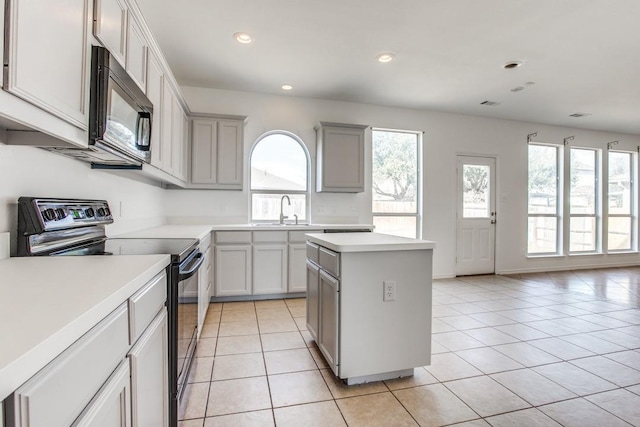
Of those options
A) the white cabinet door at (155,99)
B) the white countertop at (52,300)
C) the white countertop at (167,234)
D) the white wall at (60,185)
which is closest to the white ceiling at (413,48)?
the white cabinet door at (155,99)

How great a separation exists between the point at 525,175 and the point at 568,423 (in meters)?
5.09

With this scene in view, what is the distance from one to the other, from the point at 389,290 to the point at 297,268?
2.08 m

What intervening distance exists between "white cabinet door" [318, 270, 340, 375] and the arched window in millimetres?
2388

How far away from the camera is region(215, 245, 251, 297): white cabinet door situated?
372 cm

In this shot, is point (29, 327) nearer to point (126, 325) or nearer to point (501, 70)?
point (126, 325)

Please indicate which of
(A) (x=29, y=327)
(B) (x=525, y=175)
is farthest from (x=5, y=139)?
(B) (x=525, y=175)

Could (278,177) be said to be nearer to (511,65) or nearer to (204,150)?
(204,150)

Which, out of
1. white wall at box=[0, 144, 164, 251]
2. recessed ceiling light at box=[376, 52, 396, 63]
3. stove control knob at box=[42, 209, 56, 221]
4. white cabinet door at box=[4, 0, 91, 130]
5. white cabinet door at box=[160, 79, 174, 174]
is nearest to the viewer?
white cabinet door at box=[4, 0, 91, 130]

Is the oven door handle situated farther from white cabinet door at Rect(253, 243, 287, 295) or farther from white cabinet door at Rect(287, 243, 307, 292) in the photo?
white cabinet door at Rect(287, 243, 307, 292)

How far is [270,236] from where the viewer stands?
3.88 m

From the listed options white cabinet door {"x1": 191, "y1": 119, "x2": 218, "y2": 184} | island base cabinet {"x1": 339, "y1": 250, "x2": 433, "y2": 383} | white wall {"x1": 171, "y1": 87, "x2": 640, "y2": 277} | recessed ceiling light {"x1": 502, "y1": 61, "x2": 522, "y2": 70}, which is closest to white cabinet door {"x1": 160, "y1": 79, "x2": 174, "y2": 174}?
white cabinet door {"x1": 191, "y1": 119, "x2": 218, "y2": 184}

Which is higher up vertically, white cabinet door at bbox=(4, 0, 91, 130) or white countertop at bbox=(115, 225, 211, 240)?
white cabinet door at bbox=(4, 0, 91, 130)

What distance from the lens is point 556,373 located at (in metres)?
2.19

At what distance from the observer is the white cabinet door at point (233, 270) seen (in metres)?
3.72
